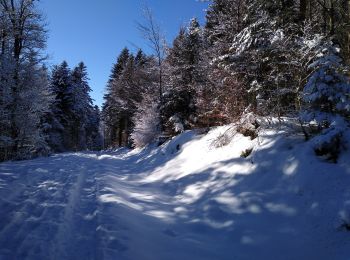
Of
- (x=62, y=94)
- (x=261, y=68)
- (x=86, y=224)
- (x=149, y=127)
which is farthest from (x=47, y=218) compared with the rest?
(x=62, y=94)

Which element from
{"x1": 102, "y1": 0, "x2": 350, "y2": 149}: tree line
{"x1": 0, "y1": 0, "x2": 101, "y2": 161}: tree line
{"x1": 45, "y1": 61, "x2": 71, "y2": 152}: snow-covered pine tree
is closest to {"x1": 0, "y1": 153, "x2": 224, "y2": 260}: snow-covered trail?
{"x1": 102, "y1": 0, "x2": 350, "y2": 149}: tree line

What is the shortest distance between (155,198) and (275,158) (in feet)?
11.5

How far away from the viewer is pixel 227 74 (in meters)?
14.8

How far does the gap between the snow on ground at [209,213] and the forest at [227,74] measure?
36.7 inches

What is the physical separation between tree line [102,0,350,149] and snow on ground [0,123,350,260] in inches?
44.5

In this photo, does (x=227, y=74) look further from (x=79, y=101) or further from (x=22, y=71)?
(x=79, y=101)

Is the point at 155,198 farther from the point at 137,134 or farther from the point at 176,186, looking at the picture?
the point at 137,134

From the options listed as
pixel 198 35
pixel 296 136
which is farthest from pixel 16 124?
pixel 296 136

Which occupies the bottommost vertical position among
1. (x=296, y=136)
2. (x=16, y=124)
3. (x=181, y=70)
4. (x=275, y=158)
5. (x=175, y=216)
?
(x=175, y=216)

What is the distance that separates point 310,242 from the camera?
17.4ft

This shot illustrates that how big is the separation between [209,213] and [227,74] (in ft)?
28.9

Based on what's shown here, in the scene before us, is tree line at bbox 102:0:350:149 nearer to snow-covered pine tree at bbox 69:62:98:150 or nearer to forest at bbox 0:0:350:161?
forest at bbox 0:0:350:161

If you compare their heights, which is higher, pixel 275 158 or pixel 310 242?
pixel 275 158

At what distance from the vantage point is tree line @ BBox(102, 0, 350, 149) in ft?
24.4
